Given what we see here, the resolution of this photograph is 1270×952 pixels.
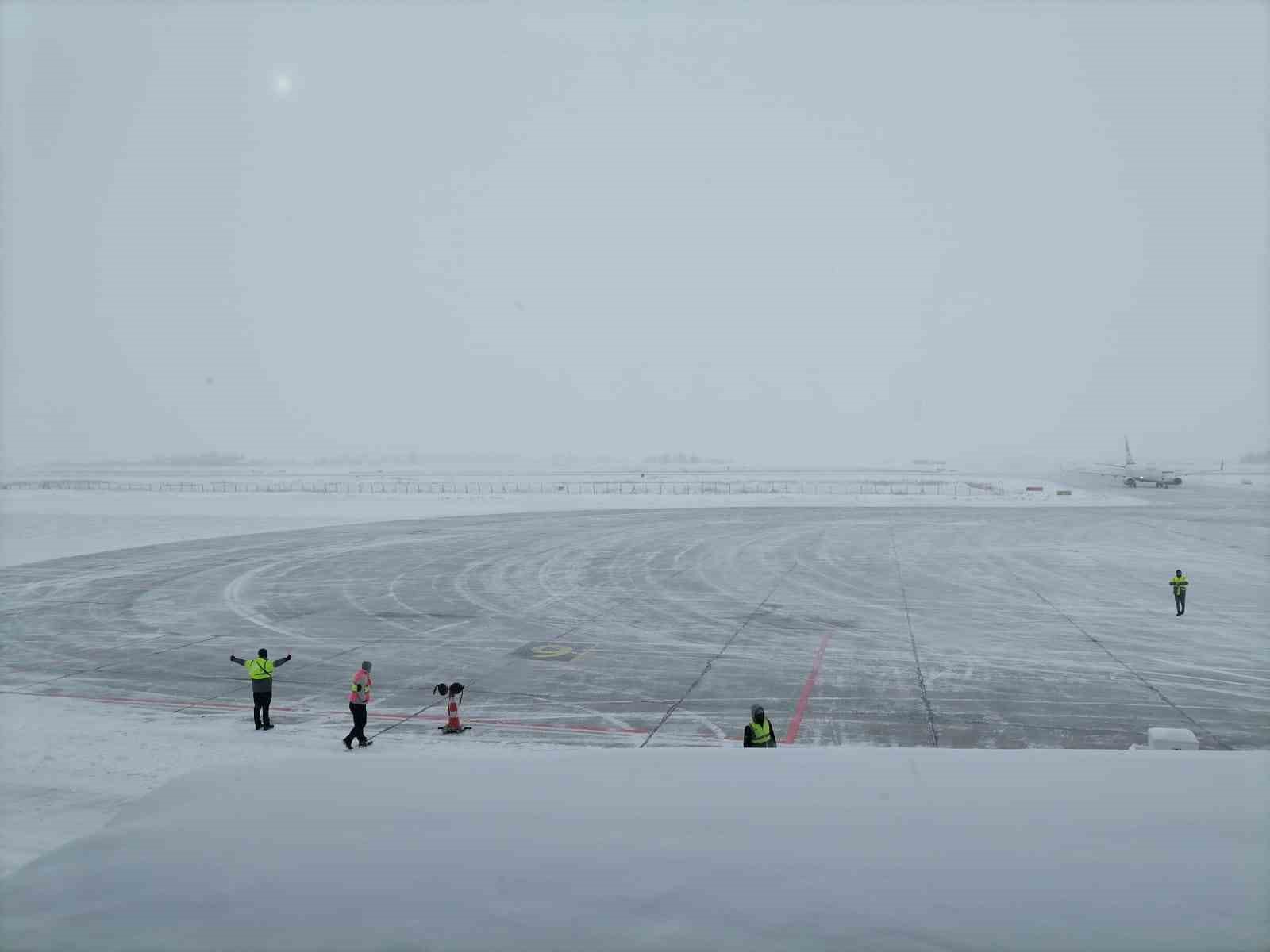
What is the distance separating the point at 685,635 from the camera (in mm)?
20562

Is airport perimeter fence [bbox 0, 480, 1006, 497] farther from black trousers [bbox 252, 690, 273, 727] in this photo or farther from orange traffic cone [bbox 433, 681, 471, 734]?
black trousers [bbox 252, 690, 273, 727]

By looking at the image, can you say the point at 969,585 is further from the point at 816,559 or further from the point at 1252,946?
the point at 1252,946

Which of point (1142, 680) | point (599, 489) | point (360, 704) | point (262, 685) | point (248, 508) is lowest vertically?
point (1142, 680)

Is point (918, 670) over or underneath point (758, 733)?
underneath

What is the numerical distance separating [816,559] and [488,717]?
73.2 ft

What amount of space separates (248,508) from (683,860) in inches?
2520

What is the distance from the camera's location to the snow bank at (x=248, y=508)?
4312 cm

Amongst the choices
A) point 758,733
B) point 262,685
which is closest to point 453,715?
point 262,685

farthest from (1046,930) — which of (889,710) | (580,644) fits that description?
(580,644)

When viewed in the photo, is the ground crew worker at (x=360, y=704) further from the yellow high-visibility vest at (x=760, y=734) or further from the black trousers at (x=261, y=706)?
the yellow high-visibility vest at (x=760, y=734)

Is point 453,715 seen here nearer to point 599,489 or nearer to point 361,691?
point 361,691

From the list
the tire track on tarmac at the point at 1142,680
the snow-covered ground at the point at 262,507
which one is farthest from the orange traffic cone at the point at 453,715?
the snow-covered ground at the point at 262,507

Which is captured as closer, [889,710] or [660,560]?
[889,710]

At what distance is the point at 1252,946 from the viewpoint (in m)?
4.19
